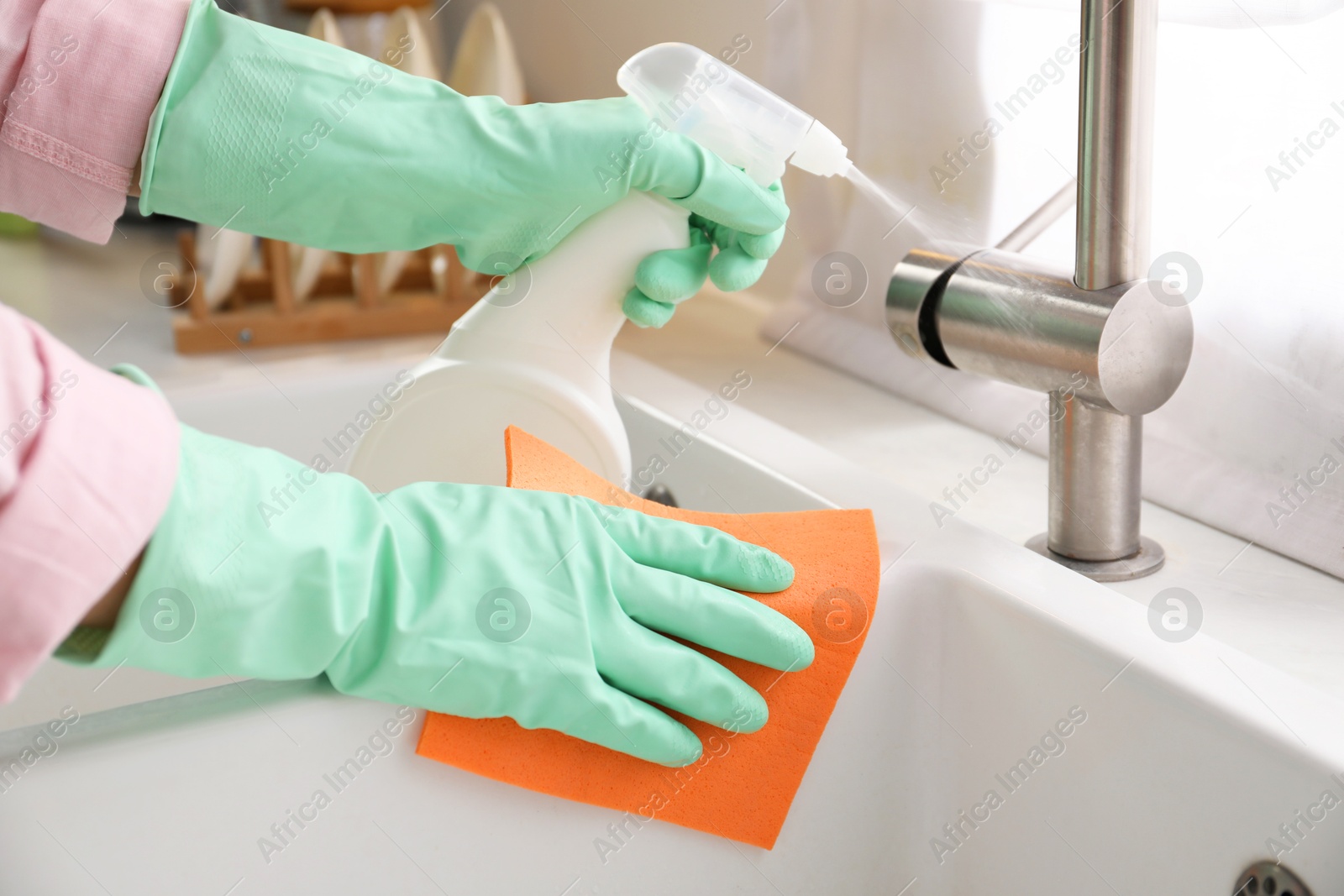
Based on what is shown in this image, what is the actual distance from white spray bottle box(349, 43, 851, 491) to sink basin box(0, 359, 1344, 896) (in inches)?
8.3

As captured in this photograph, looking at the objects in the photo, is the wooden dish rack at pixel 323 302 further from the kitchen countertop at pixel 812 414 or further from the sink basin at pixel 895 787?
the sink basin at pixel 895 787

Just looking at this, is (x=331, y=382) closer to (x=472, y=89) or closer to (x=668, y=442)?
(x=668, y=442)

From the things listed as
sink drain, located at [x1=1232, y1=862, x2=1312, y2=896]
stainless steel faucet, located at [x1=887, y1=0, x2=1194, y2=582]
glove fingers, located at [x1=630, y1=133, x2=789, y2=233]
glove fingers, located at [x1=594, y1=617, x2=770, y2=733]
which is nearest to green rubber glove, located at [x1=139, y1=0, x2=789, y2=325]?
glove fingers, located at [x1=630, y1=133, x2=789, y2=233]

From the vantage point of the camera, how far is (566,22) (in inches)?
57.4

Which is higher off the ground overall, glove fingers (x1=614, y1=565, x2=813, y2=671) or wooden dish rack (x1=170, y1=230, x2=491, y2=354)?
glove fingers (x1=614, y1=565, x2=813, y2=671)

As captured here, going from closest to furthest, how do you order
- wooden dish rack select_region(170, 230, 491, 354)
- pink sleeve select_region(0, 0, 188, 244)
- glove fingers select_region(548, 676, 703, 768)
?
glove fingers select_region(548, 676, 703, 768)
pink sleeve select_region(0, 0, 188, 244)
wooden dish rack select_region(170, 230, 491, 354)

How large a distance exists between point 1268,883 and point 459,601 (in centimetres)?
34

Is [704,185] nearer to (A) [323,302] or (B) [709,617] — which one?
(B) [709,617]

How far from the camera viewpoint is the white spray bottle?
0.65 metres

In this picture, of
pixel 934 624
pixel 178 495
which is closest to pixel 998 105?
pixel 934 624

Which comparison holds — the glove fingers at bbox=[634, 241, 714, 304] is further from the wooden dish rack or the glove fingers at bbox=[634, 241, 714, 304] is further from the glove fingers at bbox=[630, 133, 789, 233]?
the wooden dish rack

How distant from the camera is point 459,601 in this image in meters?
0.46

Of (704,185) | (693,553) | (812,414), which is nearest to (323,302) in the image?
(812,414)

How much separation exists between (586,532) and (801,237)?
64 centimetres
